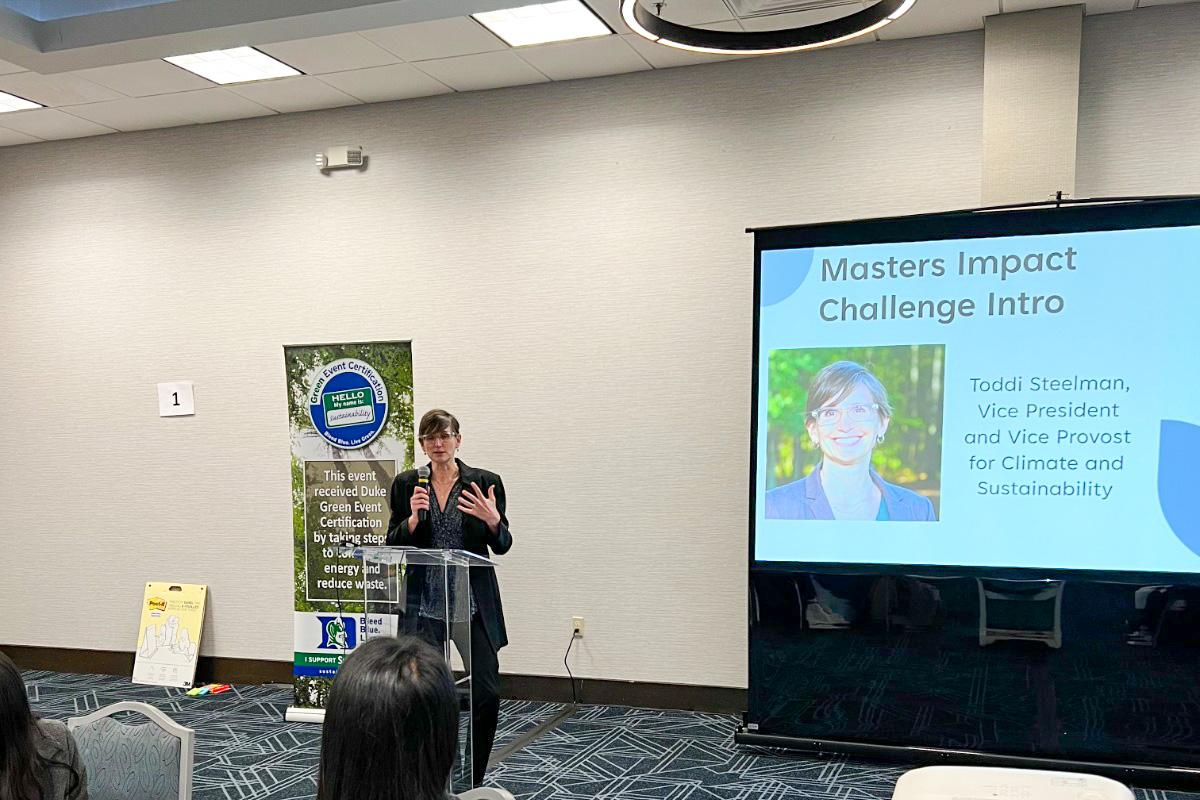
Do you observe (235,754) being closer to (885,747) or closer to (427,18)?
(885,747)

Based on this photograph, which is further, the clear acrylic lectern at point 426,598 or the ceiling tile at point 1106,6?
the ceiling tile at point 1106,6

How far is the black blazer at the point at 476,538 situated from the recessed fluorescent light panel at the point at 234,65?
7.55 feet

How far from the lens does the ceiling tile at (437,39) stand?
4555 mm

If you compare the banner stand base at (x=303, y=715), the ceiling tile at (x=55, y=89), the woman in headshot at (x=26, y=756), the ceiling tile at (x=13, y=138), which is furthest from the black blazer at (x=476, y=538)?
the ceiling tile at (x=13, y=138)

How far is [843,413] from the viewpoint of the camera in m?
4.34

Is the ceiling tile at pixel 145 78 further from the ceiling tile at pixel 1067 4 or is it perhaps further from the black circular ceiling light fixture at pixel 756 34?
the ceiling tile at pixel 1067 4

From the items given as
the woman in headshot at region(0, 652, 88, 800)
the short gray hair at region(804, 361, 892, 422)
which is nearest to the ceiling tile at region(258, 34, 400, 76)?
the short gray hair at region(804, 361, 892, 422)

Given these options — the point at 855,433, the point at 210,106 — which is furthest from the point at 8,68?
the point at 855,433

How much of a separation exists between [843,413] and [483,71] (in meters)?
2.60

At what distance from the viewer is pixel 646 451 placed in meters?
5.35

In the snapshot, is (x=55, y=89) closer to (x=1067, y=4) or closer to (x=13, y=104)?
(x=13, y=104)

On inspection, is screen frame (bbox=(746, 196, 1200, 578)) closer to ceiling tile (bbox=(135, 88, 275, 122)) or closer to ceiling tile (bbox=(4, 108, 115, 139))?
ceiling tile (bbox=(135, 88, 275, 122))

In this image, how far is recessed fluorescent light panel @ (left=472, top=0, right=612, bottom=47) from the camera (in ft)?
14.6

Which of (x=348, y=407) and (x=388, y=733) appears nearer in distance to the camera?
(x=388, y=733)
